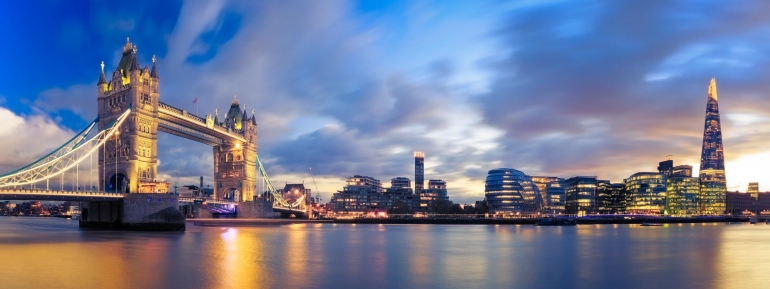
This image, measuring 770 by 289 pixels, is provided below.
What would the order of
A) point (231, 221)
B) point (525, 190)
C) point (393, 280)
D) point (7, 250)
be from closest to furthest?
point (393, 280)
point (7, 250)
point (231, 221)
point (525, 190)

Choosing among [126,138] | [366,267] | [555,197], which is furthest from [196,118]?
[555,197]

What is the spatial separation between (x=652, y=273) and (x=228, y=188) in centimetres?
9348

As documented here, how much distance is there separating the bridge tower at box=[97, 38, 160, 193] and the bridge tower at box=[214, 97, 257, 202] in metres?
31.5

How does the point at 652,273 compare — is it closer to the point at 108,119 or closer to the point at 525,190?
the point at 108,119

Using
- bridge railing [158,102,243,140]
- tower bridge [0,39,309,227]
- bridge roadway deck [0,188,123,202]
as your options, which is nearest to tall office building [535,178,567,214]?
bridge railing [158,102,243,140]

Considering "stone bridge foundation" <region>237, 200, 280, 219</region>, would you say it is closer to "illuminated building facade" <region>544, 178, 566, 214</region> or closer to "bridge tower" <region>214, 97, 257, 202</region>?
"bridge tower" <region>214, 97, 257, 202</region>

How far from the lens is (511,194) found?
168 m

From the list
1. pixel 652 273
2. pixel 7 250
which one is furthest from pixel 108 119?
pixel 652 273

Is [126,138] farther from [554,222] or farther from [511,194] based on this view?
[511,194]

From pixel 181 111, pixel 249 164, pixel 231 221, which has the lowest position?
pixel 231 221

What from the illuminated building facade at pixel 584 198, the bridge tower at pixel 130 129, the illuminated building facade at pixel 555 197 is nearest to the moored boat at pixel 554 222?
the illuminated building facade at pixel 555 197

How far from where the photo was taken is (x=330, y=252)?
4225 cm

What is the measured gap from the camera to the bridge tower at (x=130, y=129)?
7212 cm

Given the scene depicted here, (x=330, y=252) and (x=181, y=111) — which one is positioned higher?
(x=181, y=111)
